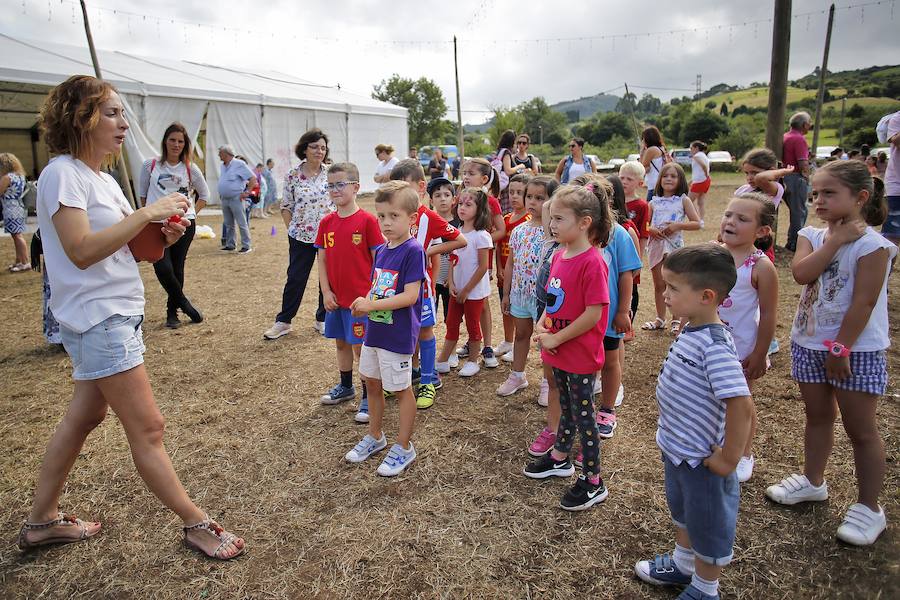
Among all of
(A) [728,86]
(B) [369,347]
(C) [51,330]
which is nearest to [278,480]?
(B) [369,347]

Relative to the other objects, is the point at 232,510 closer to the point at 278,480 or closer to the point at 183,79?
the point at 278,480

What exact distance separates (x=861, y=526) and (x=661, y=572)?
3.43 ft

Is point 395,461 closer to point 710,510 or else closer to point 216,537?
point 216,537

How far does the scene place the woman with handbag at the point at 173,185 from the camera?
19.2 ft

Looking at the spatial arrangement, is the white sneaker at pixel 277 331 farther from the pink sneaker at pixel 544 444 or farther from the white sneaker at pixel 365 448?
the pink sneaker at pixel 544 444

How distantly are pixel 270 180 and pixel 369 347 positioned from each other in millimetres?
16365

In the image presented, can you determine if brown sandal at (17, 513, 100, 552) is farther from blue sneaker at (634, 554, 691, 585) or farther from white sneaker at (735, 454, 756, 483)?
white sneaker at (735, 454, 756, 483)

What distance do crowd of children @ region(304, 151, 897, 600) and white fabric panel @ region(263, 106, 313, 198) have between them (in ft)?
54.5

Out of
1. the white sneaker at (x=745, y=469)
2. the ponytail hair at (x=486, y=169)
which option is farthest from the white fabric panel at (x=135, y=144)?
the white sneaker at (x=745, y=469)

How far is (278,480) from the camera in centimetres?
322

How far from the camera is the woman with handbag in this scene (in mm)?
5848

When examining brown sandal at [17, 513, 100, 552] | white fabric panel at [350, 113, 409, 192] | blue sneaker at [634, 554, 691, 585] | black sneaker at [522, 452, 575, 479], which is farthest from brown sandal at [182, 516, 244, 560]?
white fabric panel at [350, 113, 409, 192]

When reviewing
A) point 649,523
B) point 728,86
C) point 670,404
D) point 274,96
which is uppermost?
point 728,86

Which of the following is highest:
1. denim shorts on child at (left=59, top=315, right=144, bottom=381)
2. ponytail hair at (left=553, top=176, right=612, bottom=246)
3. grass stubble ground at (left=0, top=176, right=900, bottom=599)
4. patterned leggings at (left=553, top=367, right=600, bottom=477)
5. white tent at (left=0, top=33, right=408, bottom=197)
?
white tent at (left=0, top=33, right=408, bottom=197)
